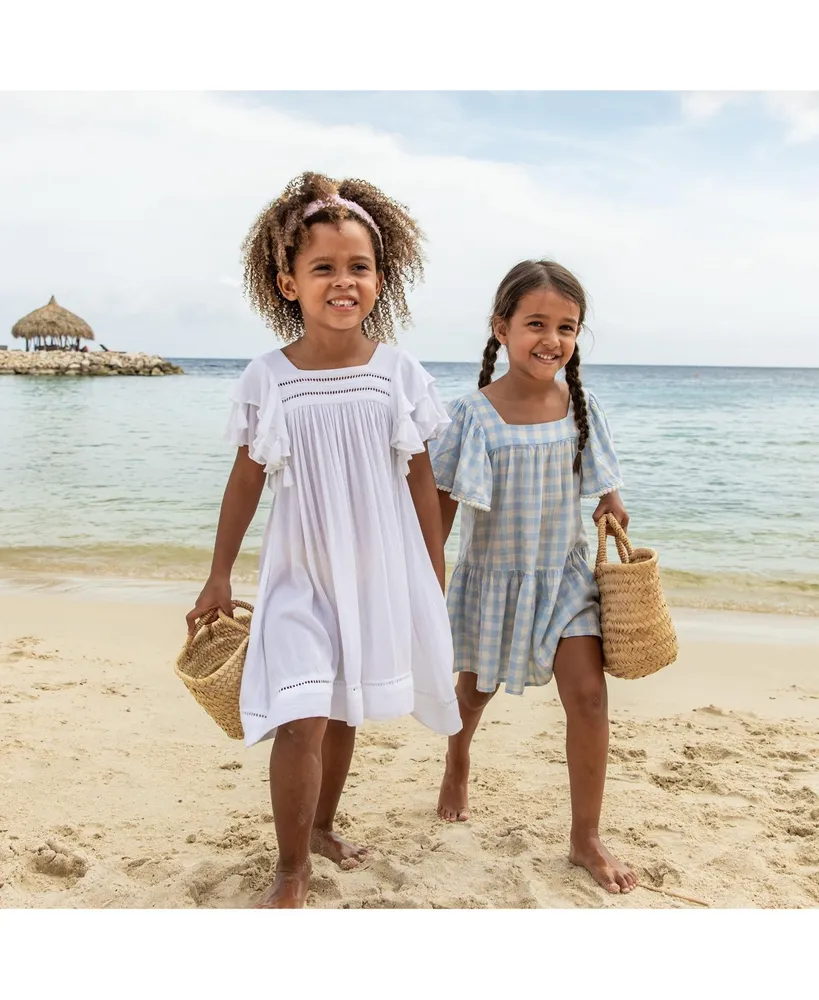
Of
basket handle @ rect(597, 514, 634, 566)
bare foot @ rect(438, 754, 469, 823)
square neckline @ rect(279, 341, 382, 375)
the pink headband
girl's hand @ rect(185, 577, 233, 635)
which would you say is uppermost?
the pink headband

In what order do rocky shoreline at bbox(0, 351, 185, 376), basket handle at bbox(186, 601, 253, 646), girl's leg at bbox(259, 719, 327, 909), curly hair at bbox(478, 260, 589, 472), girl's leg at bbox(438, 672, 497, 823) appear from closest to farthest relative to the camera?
1. girl's leg at bbox(259, 719, 327, 909)
2. basket handle at bbox(186, 601, 253, 646)
3. curly hair at bbox(478, 260, 589, 472)
4. girl's leg at bbox(438, 672, 497, 823)
5. rocky shoreline at bbox(0, 351, 185, 376)

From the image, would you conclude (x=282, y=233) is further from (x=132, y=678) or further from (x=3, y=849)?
(x=132, y=678)

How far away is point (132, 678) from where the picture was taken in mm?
4539

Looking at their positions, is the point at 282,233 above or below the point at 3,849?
above

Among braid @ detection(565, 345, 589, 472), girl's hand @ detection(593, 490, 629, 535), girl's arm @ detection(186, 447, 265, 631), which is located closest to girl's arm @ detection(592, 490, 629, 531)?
girl's hand @ detection(593, 490, 629, 535)

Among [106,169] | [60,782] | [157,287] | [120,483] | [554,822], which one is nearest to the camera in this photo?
[554,822]

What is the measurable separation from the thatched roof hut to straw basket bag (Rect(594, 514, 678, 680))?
34.9m

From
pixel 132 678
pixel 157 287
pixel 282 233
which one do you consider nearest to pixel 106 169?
pixel 157 287

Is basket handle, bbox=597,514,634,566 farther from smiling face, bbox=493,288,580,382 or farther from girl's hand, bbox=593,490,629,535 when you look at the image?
smiling face, bbox=493,288,580,382

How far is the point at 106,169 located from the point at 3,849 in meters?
22.3

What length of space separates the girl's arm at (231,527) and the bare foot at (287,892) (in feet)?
2.34

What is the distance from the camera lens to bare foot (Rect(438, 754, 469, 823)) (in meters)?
3.13

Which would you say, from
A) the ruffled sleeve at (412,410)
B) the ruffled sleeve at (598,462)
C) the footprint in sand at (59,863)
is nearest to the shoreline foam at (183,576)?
the ruffled sleeve at (598,462)

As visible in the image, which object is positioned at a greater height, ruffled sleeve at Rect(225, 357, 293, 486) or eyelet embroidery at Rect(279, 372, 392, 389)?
eyelet embroidery at Rect(279, 372, 392, 389)
